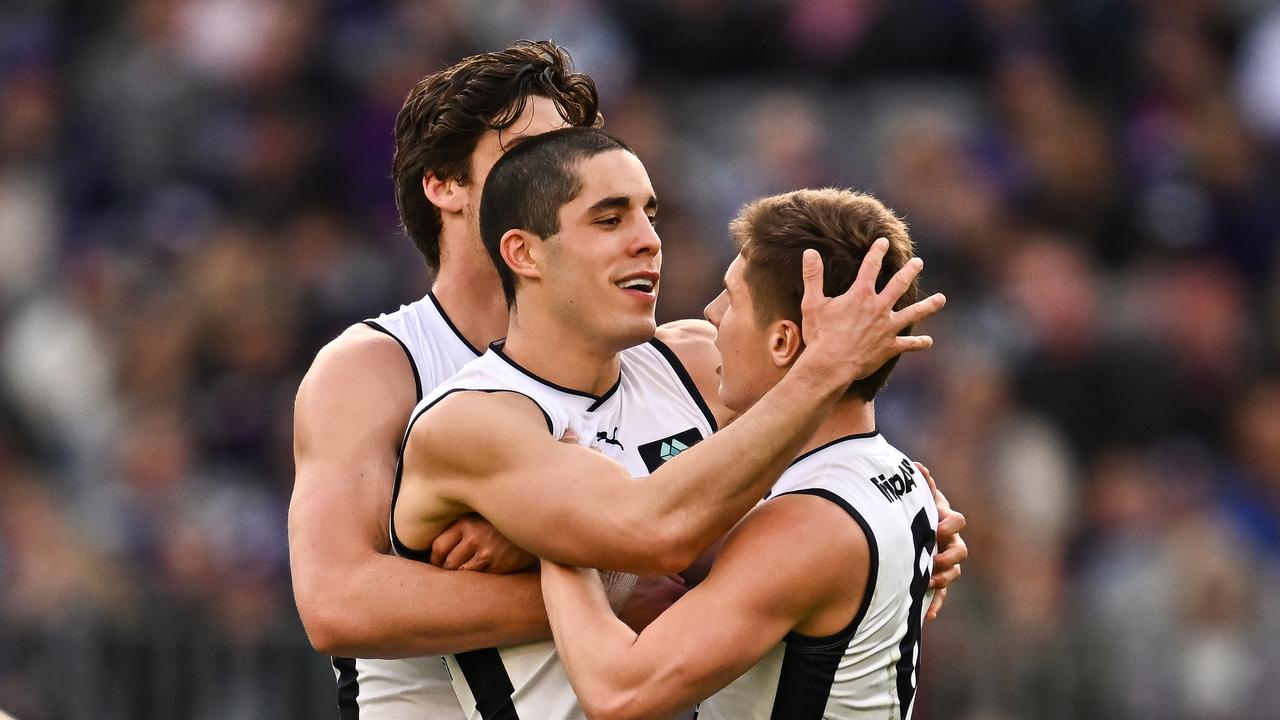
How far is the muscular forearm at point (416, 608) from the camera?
190 inches

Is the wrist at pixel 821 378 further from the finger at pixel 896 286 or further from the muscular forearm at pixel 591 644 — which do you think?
the muscular forearm at pixel 591 644

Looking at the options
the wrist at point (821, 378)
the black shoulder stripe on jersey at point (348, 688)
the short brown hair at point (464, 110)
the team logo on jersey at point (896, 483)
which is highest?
the short brown hair at point (464, 110)

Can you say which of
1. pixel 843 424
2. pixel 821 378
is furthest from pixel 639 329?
pixel 821 378

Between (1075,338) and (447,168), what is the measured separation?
6511mm

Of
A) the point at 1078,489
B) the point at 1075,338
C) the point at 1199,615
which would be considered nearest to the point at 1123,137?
the point at 1075,338

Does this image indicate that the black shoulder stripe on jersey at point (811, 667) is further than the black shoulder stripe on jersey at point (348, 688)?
No

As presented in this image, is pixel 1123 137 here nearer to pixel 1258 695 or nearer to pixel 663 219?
pixel 663 219

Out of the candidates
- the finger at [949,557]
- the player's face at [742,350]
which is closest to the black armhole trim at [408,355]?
the player's face at [742,350]

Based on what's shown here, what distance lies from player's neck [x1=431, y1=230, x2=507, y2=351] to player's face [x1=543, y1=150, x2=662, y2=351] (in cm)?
53

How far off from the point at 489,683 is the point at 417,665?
399 mm

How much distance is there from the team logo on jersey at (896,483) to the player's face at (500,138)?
57.4 inches

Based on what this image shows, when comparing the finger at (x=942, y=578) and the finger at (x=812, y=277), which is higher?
the finger at (x=812, y=277)

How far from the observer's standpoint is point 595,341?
197 inches

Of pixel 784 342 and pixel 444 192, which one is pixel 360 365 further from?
pixel 784 342
